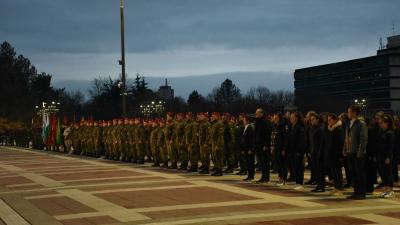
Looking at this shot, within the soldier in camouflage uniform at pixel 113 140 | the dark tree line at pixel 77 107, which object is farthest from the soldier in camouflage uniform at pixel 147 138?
the dark tree line at pixel 77 107

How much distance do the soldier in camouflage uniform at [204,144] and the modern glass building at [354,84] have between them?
72947 millimetres

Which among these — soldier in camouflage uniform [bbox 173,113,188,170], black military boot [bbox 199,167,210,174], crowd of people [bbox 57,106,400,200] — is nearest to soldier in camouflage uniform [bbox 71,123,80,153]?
crowd of people [bbox 57,106,400,200]

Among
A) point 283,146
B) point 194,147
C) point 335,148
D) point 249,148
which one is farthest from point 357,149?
point 194,147

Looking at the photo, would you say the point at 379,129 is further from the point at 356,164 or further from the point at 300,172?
the point at 300,172

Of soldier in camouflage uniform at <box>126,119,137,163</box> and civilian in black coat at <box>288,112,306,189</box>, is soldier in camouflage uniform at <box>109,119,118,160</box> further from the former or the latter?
civilian in black coat at <box>288,112,306,189</box>

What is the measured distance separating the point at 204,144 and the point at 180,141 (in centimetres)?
170

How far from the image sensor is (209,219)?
1057cm

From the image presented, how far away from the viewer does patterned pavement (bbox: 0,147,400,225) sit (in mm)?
10648

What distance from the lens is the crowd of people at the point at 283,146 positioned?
13602 millimetres

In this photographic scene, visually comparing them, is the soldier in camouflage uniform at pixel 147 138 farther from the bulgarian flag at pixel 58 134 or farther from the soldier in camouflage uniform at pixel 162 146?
the bulgarian flag at pixel 58 134

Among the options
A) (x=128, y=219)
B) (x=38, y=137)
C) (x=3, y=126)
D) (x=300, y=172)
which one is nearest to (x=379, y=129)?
(x=300, y=172)

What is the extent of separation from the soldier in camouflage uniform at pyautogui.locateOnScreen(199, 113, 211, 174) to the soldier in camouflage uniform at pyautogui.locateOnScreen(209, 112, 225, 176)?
0.85 ft

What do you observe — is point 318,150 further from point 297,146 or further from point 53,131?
point 53,131

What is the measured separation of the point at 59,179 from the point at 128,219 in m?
8.47
